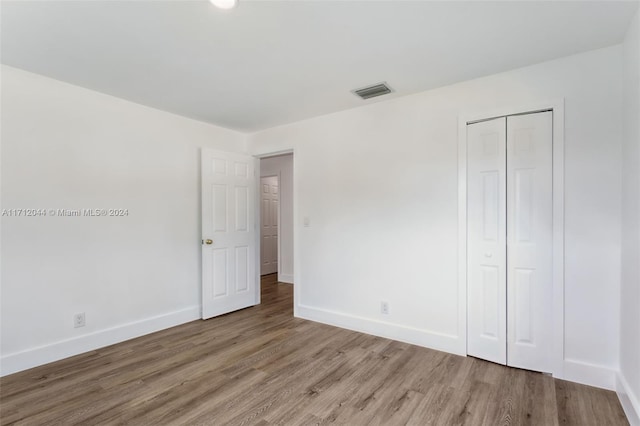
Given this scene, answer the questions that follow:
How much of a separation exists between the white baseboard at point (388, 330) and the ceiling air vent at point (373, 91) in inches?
92.8

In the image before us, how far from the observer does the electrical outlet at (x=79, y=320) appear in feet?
9.28

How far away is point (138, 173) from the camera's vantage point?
130 inches

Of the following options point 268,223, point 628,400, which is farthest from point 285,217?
point 628,400

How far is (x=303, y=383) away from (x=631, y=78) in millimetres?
3101

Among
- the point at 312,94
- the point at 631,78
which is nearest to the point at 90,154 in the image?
the point at 312,94

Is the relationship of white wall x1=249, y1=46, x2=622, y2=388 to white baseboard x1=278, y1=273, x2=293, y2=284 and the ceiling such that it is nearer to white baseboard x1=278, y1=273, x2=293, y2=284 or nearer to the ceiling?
the ceiling

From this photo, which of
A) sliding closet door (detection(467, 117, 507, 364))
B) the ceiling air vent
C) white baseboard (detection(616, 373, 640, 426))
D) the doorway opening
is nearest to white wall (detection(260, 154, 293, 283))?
the doorway opening

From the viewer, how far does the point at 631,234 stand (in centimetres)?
196

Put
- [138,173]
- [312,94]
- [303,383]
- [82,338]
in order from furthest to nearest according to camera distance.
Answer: [138,173]
[312,94]
[82,338]
[303,383]

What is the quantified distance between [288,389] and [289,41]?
2519 millimetres

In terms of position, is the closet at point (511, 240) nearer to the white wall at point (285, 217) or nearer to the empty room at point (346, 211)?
the empty room at point (346, 211)

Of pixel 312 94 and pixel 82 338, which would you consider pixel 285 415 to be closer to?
pixel 82 338
